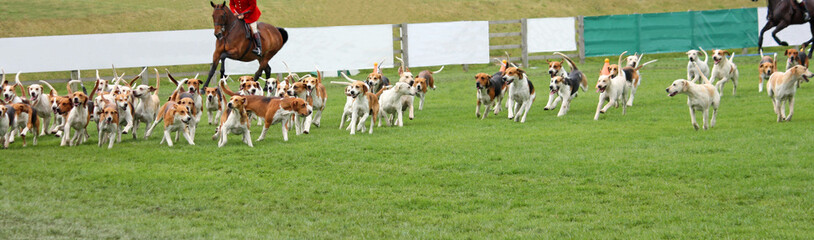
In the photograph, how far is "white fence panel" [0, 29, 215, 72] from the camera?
27812mm

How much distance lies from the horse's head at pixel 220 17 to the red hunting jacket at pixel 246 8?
23.5 inches

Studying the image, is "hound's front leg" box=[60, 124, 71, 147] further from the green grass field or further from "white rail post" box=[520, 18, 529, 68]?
"white rail post" box=[520, 18, 529, 68]

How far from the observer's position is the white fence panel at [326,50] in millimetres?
29812

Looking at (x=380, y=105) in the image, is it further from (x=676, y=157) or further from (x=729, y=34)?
(x=729, y=34)

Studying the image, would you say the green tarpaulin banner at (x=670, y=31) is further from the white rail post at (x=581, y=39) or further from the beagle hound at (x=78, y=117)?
the beagle hound at (x=78, y=117)

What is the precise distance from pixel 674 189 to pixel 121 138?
8.94m

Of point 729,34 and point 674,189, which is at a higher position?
point 729,34

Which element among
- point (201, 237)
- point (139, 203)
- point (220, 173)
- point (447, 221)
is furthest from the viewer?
point (220, 173)

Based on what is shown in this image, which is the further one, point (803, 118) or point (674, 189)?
point (803, 118)

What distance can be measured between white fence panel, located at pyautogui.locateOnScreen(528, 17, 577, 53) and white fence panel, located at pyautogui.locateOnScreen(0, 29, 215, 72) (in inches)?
454

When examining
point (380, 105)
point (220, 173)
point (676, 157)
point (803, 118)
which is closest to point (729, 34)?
point (803, 118)

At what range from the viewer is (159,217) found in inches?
316

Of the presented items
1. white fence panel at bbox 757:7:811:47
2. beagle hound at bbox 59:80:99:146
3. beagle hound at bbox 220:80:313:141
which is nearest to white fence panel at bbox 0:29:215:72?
beagle hound at bbox 59:80:99:146

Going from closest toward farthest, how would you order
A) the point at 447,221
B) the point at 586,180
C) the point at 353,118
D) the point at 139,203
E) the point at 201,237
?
the point at 201,237 → the point at 447,221 → the point at 139,203 → the point at 586,180 → the point at 353,118
